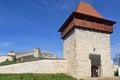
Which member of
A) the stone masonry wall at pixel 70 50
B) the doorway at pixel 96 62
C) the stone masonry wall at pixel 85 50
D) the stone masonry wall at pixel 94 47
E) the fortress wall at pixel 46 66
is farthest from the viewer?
the fortress wall at pixel 46 66

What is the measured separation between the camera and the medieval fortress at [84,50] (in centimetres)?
1816

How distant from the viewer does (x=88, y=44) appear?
18.7m

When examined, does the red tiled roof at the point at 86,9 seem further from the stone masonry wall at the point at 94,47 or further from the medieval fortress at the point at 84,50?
the stone masonry wall at the point at 94,47

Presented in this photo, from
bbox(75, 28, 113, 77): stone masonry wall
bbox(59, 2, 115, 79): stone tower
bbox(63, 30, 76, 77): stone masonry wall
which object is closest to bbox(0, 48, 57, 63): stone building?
bbox(63, 30, 76, 77): stone masonry wall

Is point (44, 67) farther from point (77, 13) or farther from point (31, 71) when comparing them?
point (77, 13)

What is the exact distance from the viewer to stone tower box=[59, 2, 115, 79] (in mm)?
18078

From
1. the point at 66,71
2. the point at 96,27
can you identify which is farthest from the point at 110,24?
the point at 66,71

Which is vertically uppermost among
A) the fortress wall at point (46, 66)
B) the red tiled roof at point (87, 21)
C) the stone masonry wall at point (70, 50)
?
the red tiled roof at point (87, 21)

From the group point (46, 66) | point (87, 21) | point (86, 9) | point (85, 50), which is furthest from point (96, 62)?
point (86, 9)

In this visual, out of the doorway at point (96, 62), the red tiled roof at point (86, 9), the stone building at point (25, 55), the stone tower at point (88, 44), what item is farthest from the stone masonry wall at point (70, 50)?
the stone building at point (25, 55)

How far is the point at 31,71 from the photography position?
19.9 metres

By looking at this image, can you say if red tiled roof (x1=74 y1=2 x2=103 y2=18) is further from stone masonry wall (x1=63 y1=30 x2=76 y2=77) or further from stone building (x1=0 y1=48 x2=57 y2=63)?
stone building (x1=0 y1=48 x2=57 y2=63)

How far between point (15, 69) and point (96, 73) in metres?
8.34

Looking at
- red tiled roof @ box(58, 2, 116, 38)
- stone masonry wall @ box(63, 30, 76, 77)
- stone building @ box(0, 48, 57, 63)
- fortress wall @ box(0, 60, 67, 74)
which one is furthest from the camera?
stone building @ box(0, 48, 57, 63)
